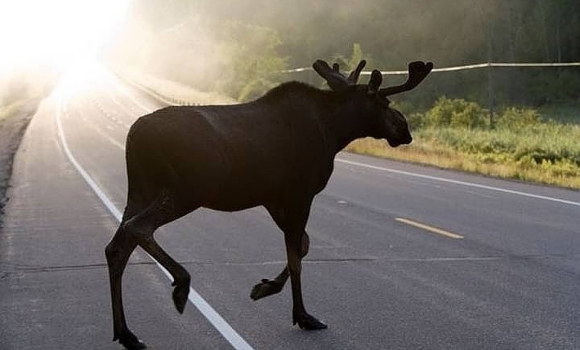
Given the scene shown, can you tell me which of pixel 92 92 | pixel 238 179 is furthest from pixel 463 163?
pixel 92 92

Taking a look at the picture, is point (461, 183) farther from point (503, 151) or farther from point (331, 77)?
point (331, 77)

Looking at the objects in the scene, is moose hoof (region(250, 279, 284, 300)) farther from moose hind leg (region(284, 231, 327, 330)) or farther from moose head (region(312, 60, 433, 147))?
moose head (region(312, 60, 433, 147))

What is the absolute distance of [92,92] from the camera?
264ft

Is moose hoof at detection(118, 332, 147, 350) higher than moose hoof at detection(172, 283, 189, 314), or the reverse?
moose hoof at detection(172, 283, 189, 314)

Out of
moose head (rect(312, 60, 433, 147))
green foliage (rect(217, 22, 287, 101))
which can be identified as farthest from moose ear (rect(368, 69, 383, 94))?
green foliage (rect(217, 22, 287, 101))

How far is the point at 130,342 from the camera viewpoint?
6340 millimetres

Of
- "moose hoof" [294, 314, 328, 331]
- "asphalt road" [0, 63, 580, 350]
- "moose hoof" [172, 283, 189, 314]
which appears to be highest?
"moose hoof" [172, 283, 189, 314]

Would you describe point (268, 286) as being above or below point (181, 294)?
below

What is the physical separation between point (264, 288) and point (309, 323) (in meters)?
0.41

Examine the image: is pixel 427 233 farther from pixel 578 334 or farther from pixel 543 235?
pixel 578 334

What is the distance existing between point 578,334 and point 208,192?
281 centimetres

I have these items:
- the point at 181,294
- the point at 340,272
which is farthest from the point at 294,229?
the point at 340,272

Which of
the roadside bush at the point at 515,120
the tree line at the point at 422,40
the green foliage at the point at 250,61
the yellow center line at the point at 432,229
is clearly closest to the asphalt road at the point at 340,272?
the yellow center line at the point at 432,229

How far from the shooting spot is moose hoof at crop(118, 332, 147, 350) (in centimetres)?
630
